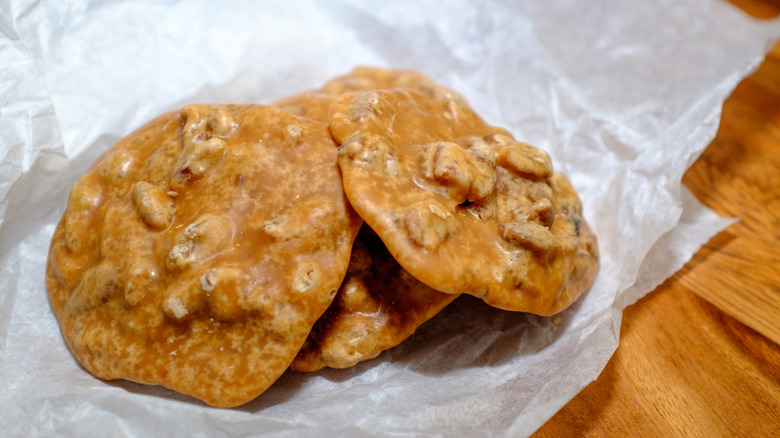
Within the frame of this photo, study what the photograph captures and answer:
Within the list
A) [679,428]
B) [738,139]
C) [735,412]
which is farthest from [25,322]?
[738,139]

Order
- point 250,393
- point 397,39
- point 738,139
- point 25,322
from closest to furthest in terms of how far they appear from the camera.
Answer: point 250,393 → point 25,322 → point 738,139 → point 397,39

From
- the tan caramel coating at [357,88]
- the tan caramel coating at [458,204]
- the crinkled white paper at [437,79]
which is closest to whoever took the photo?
the tan caramel coating at [458,204]

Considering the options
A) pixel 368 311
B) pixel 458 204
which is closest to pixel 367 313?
pixel 368 311

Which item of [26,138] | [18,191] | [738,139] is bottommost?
[738,139]

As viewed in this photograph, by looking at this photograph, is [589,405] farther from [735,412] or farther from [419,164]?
[419,164]

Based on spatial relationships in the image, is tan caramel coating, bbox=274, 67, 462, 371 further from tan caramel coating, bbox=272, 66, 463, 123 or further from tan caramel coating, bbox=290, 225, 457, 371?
tan caramel coating, bbox=272, 66, 463, 123

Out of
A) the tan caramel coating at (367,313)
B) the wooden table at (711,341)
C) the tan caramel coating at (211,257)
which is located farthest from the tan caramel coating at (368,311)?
the wooden table at (711,341)

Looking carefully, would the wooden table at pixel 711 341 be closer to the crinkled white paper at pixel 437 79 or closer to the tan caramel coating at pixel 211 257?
the crinkled white paper at pixel 437 79
